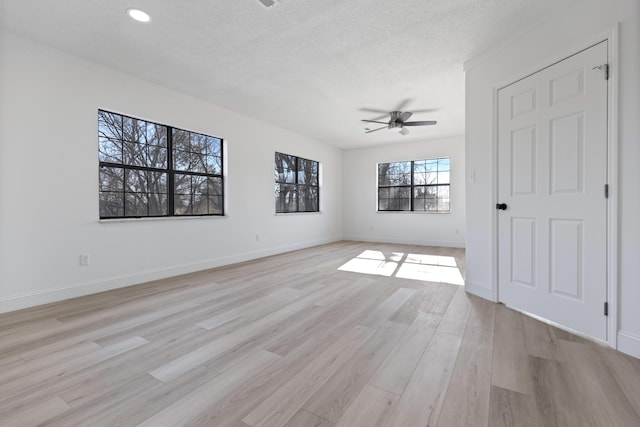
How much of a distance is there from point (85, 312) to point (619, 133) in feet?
15.1

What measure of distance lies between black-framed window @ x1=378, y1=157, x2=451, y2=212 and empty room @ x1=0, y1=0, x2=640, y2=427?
271 centimetres

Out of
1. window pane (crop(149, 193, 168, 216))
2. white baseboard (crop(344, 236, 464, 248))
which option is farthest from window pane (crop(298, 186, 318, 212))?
window pane (crop(149, 193, 168, 216))

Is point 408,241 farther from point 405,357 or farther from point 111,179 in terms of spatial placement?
point 111,179

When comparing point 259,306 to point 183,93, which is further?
point 183,93

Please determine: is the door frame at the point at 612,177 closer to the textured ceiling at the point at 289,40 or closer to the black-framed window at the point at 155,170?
the textured ceiling at the point at 289,40

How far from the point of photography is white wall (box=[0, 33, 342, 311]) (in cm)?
275

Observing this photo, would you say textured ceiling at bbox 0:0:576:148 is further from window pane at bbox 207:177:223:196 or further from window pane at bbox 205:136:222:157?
window pane at bbox 207:177:223:196

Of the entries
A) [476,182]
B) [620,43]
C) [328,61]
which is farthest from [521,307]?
[328,61]

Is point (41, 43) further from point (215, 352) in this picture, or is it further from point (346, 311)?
point (346, 311)

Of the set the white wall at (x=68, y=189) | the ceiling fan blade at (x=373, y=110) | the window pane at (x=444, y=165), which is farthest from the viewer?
the window pane at (x=444, y=165)

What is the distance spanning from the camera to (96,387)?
1563mm

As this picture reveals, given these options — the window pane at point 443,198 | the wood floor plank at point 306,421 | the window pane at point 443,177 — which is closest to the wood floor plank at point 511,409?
the wood floor plank at point 306,421

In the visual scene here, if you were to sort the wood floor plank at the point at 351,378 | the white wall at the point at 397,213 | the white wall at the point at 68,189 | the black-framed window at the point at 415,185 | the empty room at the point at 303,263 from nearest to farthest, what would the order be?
the wood floor plank at the point at 351,378 → the empty room at the point at 303,263 → the white wall at the point at 68,189 → the white wall at the point at 397,213 → the black-framed window at the point at 415,185

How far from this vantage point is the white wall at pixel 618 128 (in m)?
1.89
